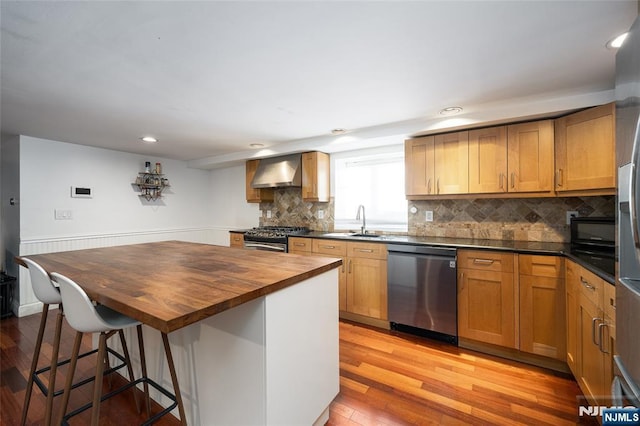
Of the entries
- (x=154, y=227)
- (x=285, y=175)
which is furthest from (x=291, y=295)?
(x=154, y=227)

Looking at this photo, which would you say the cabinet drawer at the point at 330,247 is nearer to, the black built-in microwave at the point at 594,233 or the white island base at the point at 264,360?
the white island base at the point at 264,360

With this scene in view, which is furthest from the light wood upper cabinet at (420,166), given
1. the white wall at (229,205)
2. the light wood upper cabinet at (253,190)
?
the white wall at (229,205)

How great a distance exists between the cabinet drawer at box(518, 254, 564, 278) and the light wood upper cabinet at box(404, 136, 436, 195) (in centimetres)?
101

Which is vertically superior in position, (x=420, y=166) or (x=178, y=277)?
(x=420, y=166)

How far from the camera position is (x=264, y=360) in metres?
1.21

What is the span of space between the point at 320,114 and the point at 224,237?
354 cm

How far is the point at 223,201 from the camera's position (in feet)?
17.4

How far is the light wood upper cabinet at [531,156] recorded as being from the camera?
234 cm

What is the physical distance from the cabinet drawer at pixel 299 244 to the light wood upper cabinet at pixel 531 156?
7.12 ft

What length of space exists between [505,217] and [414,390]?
1.93m

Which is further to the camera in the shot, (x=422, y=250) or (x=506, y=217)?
(x=506, y=217)

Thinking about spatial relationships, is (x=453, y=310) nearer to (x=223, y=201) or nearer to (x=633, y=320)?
(x=633, y=320)

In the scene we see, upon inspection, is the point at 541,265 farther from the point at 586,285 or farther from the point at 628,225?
the point at 628,225


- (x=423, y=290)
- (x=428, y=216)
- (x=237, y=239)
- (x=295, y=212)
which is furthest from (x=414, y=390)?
(x=237, y=239)
